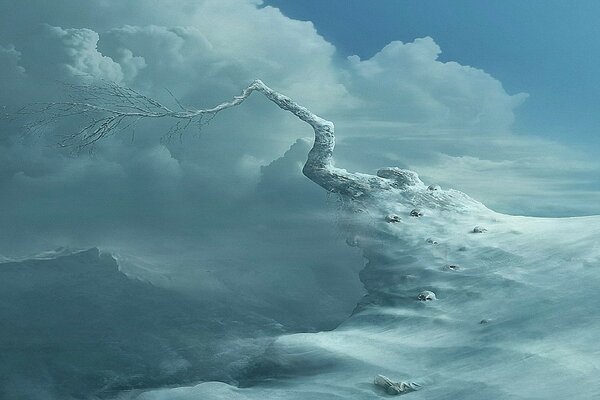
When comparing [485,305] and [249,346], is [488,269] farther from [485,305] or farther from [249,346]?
[249,346]

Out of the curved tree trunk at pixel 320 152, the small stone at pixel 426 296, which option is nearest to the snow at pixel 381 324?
the small stone at pixel 426 296

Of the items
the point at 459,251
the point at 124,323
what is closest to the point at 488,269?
the point at 459,251

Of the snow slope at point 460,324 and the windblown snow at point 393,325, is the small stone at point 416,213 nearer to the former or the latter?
the windblown snow at point 393,325

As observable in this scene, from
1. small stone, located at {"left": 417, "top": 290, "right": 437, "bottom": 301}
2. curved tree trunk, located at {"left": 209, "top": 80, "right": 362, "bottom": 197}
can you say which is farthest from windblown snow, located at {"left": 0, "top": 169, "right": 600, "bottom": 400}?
curved tree trunk, located at {"left": 209, "top": 80, "right": 362, "bottom": 197}

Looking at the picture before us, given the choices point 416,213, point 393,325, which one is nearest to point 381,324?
point 393,325

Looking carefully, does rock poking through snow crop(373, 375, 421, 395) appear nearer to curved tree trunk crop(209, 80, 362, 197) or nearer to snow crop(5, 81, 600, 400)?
snow crop(5, 81, 600, 400)

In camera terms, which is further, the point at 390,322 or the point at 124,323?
the point at 124,323

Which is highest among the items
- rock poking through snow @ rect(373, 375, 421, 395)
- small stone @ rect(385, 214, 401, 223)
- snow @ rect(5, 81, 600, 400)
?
small stone @ rect(385, 214, 401, 223)

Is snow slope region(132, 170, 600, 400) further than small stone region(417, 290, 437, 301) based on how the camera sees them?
No
